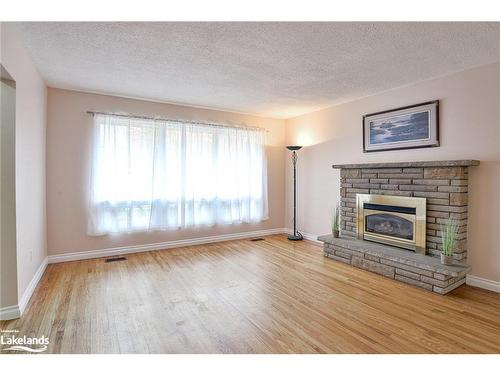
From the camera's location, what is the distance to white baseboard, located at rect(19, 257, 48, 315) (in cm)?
251

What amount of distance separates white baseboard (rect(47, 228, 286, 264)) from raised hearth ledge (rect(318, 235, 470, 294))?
73.7 inches

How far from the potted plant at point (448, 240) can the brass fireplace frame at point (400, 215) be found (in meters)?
0.24

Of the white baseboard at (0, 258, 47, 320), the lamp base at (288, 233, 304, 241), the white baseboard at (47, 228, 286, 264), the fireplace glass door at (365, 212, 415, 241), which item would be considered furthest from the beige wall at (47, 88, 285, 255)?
the fireplace glass door at (365, 212, 415, 241)

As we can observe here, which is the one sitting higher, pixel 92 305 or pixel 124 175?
pixel 124 175

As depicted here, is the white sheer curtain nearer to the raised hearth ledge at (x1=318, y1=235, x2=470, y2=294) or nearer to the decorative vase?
the raised hearth ledge at (x1=318, y1=235, x2=470, y2=294)

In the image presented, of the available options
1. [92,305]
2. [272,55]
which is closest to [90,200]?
[92,305]

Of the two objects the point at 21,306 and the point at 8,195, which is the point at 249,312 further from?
→ the point at 8,195

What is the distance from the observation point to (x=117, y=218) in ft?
13.9

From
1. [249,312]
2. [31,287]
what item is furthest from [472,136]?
[31,287]

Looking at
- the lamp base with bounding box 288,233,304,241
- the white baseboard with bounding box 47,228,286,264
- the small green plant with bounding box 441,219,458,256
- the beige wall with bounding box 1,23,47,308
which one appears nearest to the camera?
the beige wall with bounding box 1,23,47,308

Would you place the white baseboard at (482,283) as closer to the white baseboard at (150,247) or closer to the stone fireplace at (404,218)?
the stone fireplace at (404,218)
